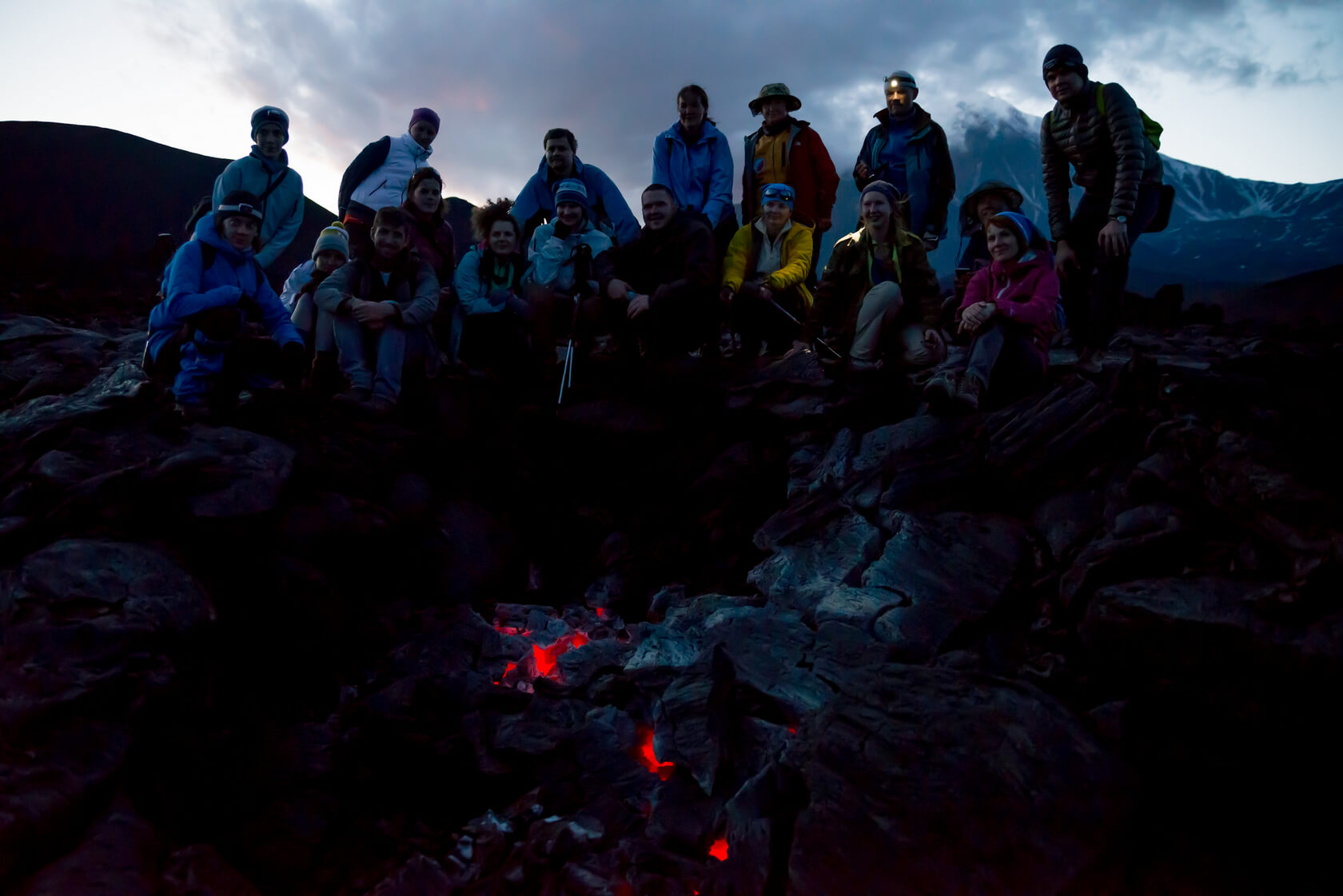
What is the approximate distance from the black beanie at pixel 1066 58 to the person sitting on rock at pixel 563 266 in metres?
4.23

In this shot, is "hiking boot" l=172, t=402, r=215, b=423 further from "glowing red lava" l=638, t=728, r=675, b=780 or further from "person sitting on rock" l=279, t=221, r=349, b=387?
"glowing red lava" l=638, t=728, r=675, b=780

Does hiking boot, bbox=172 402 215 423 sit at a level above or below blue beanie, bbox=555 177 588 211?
below

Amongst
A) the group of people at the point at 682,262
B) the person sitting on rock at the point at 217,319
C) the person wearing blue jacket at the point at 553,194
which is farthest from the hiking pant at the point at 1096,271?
the person sitting on rock at the point at 217,319

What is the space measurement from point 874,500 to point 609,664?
7.67 ft

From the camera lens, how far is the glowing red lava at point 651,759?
151 inches

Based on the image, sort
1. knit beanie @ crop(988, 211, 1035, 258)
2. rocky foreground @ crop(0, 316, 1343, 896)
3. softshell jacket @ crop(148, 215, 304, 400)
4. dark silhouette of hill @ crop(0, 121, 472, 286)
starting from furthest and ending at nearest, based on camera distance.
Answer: dark silhouette of hill @ crop(0, 121, 472, 286) → softshell jacket @ crop(148, 215, 304, 400) → knit beanie @ crop(988, 211, 1035, 258) → rocky foreground @ crop(0, 316, 1343, 896)

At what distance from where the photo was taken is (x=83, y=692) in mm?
3504

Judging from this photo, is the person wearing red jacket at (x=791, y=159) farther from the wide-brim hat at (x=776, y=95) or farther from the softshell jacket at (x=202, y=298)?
the softshell jacket at (x=202, y=298)

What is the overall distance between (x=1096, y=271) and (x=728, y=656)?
450 cm

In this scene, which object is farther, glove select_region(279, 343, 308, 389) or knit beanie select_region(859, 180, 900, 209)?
glove select_region(279, 343, 308, 389)

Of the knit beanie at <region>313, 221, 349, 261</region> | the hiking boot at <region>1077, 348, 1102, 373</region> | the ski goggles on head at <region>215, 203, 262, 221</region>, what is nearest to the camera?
the hiking boot at <region>1077, 348, 1102, 373</region>

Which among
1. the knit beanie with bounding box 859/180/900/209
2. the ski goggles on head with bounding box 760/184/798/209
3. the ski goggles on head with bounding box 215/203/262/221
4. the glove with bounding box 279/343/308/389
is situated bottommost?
the glove with bounding box 279/343/308/389

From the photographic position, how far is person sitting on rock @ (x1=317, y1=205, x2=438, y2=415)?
600cm

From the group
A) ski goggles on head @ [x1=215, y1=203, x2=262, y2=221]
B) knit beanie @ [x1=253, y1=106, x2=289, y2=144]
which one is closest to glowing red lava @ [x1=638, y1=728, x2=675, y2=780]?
ski goggles on head @ [x1=215, y1=203, x2=262, y2=221]
